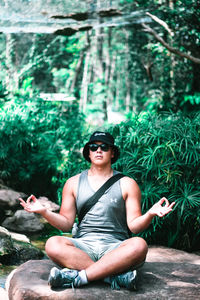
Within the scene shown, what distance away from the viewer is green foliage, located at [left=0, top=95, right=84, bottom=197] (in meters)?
6.54

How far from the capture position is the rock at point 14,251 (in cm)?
380

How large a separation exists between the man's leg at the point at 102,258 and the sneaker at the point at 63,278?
0.29 feet

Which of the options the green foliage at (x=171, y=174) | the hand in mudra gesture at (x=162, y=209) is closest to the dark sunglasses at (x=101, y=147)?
the hand in mudra gesture at (x=162, y=209)

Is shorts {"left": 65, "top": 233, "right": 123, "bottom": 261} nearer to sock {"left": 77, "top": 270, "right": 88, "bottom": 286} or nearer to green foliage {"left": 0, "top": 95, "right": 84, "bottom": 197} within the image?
sock {"left": 77, "top": 270, "right": 88, "bottom": 286}

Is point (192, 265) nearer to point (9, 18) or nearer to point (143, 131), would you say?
point (143, 131)

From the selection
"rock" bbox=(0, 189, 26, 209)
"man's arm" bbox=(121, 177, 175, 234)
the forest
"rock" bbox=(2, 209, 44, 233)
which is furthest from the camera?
"rock" bbox=(0, 189, 26, 209)

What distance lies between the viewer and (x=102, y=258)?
99.0 inches

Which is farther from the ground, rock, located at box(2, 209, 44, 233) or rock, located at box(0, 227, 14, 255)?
rock, located at box(0, 227, 14, 255)

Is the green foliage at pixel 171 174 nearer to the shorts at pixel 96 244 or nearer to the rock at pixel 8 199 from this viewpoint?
the shorts at pixel 96 244

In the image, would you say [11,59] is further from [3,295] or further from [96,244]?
[96,244]

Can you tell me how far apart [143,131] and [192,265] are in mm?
1943

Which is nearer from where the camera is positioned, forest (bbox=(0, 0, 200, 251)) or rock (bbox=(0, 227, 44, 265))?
rock (bbox=(0, 227, 44, 265))

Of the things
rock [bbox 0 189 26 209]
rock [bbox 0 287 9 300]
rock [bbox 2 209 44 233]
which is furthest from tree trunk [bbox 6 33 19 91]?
rock [bbox 0 287 9 300]

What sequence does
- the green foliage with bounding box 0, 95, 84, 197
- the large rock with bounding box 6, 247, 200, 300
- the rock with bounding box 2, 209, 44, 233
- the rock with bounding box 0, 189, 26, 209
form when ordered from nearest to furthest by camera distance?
1. the large rock with bounding box 6, 247, 200, 300
2. the rock with bounding box 2, 209, 44, 233
3. the rock with bounding box 0, 189, 26, 209
4. the green foliage with bounding box 0, 95, 84, 197
